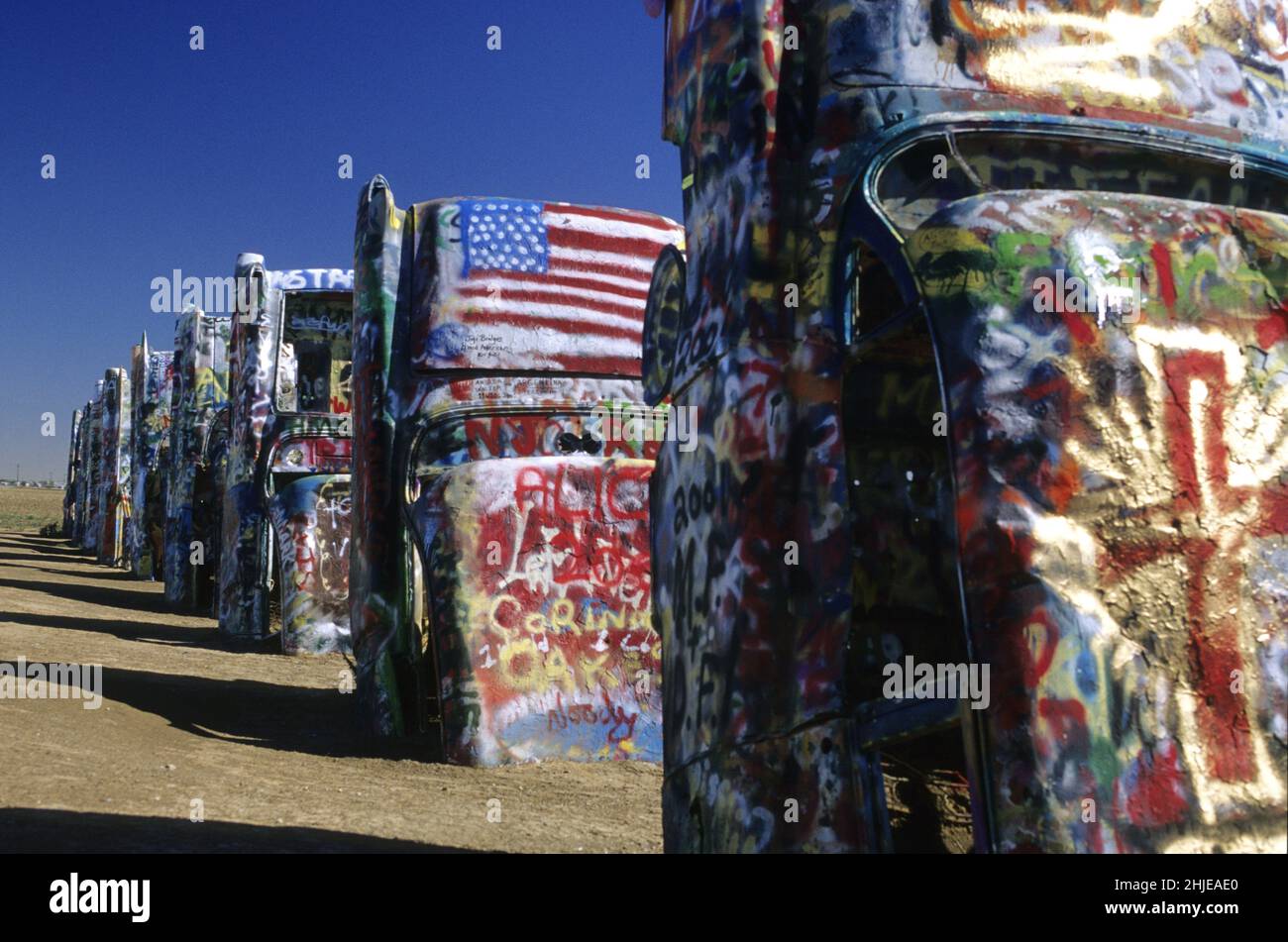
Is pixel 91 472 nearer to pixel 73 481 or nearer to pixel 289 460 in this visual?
pixel 73 481

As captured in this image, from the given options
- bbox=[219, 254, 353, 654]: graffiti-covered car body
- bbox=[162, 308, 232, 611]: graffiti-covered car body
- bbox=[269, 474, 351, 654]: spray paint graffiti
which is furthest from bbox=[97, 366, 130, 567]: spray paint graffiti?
bbox=[269, 474, 351, 654]: spray paint graffiti

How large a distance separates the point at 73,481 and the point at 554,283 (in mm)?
35834

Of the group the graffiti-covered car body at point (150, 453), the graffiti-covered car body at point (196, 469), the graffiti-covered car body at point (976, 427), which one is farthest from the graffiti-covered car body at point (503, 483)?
the graffiti-covered car body at point (150, 453)

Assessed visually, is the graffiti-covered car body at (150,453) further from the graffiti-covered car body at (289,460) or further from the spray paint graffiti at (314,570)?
the spray paint graffiti at (314,570)

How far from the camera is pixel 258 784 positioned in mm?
5570

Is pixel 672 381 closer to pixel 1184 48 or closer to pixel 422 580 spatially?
pixel 1184 48

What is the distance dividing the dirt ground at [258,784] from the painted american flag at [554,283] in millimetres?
2172

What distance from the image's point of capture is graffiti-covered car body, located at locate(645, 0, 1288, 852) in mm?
2402

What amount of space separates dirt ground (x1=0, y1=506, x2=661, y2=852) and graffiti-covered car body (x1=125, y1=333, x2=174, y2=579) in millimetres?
11474

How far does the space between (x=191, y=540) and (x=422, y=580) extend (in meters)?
10.1

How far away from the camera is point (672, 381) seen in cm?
371

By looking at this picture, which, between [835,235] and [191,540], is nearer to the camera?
[835,235]

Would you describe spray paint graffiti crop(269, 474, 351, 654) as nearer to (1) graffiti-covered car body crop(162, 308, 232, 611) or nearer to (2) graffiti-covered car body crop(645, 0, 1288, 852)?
(1) graffiti-covered car body crop(162, 308, 232, 611)
